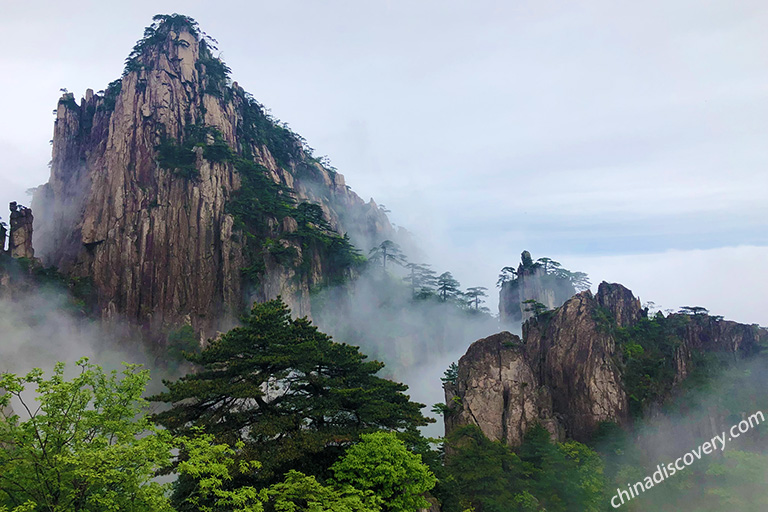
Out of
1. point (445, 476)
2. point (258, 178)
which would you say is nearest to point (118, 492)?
point (445, 476)

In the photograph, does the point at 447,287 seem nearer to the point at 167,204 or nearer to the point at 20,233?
the point at 167,204

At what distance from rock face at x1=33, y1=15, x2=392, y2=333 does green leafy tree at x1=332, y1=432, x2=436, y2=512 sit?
35.5 meters

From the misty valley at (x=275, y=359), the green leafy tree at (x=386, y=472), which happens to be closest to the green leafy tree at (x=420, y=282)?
the misty valley at (x=275, y=359)

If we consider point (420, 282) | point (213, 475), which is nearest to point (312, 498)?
point (213, 475)

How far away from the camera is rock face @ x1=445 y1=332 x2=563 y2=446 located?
35.5 metres

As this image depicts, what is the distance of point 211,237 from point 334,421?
38.0m

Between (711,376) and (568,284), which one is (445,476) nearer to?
(711,376)

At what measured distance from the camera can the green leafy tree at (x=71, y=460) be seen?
443 inches

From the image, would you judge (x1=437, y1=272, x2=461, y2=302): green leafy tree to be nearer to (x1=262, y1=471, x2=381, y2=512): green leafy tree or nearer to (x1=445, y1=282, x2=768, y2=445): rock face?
(x1=445, y1=282, x2=768, y2=445): rock face

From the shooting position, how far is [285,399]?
20.8 metres

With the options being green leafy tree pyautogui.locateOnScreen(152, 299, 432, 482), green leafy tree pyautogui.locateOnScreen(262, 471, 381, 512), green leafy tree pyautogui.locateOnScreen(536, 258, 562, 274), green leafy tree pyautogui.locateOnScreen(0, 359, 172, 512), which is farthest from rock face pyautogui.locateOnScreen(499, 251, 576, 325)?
green leafy tree pyautogui.locateOnScreen(0, 359, 172, 512)

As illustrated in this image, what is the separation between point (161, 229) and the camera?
51.8m

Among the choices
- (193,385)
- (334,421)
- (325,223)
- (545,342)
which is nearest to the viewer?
(193,385)

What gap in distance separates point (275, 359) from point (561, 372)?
29.4 meters
